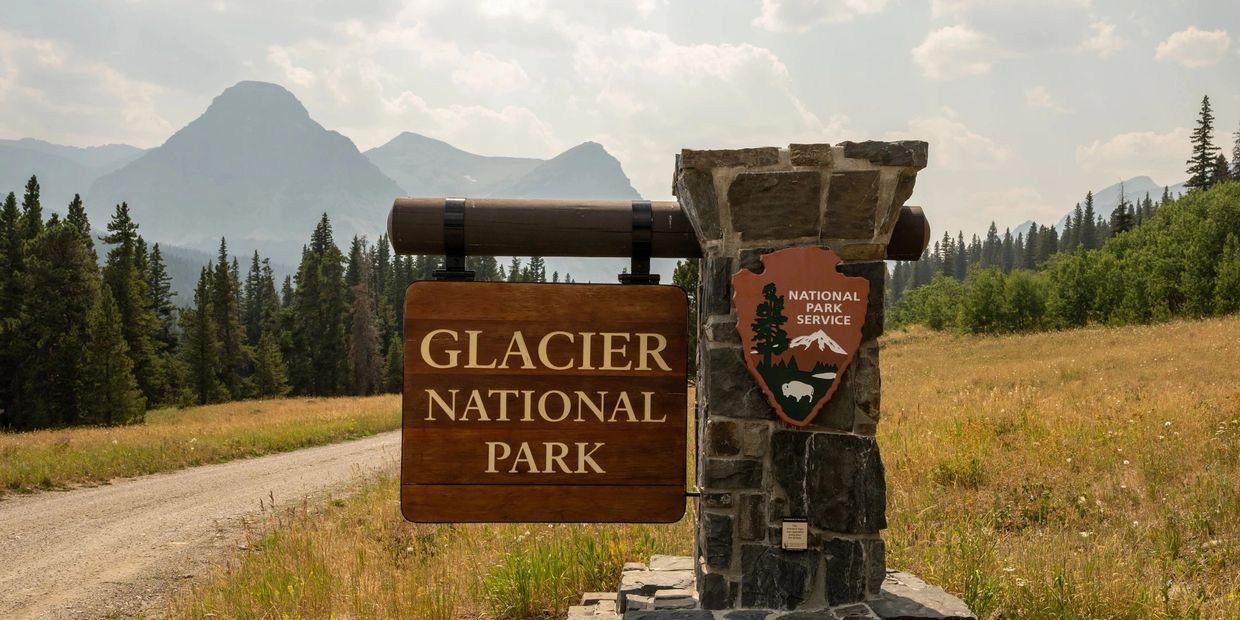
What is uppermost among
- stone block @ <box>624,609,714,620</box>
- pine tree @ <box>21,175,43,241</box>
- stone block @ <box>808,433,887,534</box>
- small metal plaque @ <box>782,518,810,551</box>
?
pine tree @ <box>21,175,43,241</box>

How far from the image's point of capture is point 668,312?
12.4 ft

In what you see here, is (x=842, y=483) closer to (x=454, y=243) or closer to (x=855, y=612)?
(x=855, y=612)

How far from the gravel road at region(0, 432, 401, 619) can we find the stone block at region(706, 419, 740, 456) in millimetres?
5942

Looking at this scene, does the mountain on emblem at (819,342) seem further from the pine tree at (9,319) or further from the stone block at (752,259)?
the pine tree at (9,319)

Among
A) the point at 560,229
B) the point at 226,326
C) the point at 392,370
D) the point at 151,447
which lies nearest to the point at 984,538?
the point at 560,229

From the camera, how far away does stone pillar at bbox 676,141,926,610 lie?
3.49 m

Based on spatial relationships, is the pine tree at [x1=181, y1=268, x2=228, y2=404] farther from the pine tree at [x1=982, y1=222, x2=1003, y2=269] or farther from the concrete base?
the pine tree at [x1=982, y1=222, x2=1003, y2=269]

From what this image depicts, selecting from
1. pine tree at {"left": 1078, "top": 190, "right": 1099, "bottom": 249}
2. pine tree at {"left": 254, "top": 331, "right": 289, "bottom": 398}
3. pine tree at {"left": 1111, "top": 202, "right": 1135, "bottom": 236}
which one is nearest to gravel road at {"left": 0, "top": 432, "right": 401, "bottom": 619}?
pine tree at {"left": 254, "top": 331, "right": 289, "bottom": 398}

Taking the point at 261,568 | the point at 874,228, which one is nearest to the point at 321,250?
the point at 261,568

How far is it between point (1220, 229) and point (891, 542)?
4882 cm

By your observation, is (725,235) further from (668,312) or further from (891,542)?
(891,542)

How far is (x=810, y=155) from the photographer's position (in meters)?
3.44

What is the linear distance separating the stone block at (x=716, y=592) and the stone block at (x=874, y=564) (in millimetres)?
675

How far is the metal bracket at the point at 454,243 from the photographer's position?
3.75 m
